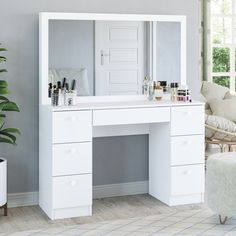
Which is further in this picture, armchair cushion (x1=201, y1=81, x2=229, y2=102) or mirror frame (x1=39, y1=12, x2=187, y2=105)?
armchair cushion (x1=201, y1=81, x2=229, y2=102)

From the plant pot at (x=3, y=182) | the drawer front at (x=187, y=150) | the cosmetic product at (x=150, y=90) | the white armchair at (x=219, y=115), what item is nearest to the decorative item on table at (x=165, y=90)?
the cosmetic product at (x=150, y=90)

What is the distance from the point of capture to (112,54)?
14.2 feet

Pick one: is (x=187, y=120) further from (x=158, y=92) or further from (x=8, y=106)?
(x=8, y=106)

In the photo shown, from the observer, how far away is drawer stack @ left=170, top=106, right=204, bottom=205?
419cm

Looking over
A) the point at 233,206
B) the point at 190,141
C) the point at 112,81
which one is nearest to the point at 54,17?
the point at 112,81

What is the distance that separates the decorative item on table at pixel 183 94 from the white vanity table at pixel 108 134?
0.09 meters

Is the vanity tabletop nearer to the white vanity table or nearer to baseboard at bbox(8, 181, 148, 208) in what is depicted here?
the white vanity table

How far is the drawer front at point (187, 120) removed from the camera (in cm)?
418

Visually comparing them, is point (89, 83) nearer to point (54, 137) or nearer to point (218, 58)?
point (54, 137)

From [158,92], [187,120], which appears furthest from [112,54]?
[187,120]

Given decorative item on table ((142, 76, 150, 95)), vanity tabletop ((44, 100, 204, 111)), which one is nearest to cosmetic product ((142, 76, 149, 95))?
decorative item on table ((142, 76, 150, 95))

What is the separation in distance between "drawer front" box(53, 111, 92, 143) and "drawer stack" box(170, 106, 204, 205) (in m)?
0.66

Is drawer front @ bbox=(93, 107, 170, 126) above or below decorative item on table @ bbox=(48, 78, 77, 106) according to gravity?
below

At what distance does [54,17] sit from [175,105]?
42.5 inches
